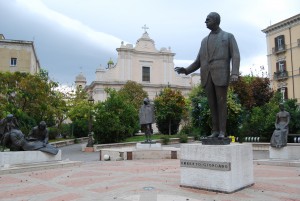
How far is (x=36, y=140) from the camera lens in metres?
11.5

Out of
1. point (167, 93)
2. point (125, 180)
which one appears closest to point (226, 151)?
point (125, 180)

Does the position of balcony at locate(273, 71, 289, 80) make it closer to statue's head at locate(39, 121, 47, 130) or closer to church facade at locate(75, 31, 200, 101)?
church facade at locate(75, 31, 200, 101)

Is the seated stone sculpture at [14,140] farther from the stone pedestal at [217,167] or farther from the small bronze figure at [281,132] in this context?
the small bronze figure at [281,132]

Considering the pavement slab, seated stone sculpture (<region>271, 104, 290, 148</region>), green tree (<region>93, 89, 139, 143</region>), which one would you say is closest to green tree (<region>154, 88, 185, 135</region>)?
green tree (<region>93, 89, 139, 143</region>)

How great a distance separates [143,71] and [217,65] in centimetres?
4501

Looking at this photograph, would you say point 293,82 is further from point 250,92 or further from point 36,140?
point 36,140

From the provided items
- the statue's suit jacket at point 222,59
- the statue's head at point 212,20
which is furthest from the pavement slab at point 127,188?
the statue's head at point 212,20

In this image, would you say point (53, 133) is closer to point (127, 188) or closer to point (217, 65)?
point (127, 188)

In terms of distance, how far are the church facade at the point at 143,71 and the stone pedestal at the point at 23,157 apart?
120ft

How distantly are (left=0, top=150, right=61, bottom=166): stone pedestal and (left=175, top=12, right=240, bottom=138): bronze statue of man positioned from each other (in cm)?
711

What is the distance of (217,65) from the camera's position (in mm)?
6598

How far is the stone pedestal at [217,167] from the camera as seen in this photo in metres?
6.03

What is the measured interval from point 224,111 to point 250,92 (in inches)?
833

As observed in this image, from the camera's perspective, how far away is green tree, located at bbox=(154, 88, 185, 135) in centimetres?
3334
